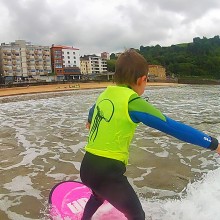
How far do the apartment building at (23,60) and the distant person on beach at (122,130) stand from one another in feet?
337

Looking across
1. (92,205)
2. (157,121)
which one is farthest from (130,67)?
(92,205)

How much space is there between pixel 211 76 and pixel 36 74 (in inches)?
2721

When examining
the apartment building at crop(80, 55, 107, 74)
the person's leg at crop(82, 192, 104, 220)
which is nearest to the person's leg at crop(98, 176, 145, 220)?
the person's leg at crop(82, 192, 104, 220)

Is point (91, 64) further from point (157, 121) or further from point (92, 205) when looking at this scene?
point (157, 121)

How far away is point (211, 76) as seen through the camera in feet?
407

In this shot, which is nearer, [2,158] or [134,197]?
[134,197]

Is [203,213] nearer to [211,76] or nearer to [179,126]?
[179,126]

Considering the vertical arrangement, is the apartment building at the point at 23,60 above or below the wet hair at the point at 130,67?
above

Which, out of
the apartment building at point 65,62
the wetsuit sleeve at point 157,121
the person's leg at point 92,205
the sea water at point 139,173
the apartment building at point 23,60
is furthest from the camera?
the apartment building at point 65,62

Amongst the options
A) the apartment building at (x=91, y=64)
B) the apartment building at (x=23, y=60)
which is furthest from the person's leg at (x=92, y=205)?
the apartment building at (x=91, y=64)

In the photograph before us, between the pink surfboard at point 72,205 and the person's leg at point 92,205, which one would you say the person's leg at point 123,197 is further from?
the pink surfboard at point 72,205

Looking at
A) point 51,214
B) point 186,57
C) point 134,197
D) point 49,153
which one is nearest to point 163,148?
point 49,153

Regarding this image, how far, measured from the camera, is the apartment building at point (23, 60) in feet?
340

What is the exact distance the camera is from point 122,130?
90.7 inches
